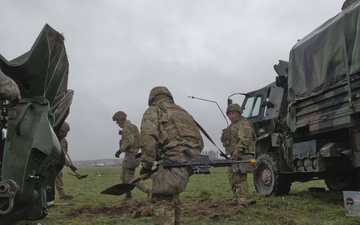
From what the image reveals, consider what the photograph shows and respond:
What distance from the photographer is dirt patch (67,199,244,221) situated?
7.29m

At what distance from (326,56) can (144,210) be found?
3.88 meters

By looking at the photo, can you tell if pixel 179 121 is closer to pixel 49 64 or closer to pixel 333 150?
pixel 49 64

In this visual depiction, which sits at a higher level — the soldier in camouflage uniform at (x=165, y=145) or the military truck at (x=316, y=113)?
the military truck at (x=316, y=113)

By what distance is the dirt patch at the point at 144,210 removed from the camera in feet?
23.9

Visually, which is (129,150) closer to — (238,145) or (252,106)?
(238,145)

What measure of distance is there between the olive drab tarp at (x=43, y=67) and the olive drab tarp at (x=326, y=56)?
174 inches

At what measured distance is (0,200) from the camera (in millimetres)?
2959

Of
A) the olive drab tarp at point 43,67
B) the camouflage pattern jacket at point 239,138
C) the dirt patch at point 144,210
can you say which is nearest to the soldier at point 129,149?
the dirt patch at point 144,210

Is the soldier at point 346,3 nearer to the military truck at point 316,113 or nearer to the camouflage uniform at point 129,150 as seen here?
the military truck at point 316,113

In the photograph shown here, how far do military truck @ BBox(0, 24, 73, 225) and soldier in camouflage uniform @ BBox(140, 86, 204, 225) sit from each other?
1653mm

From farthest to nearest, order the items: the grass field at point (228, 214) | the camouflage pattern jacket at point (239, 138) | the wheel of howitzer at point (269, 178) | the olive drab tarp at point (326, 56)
→ the wheel of howitzer at point (269, 178) < the camouflage pattern jacket at point (239, 138) < the olive drab tarp at point (326, 56) < the grass field at point (228, 214)

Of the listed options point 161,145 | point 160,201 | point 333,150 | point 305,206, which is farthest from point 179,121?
point 305,206

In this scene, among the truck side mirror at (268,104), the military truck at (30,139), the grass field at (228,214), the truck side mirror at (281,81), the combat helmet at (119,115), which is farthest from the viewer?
the truck side mirror at (268,104)

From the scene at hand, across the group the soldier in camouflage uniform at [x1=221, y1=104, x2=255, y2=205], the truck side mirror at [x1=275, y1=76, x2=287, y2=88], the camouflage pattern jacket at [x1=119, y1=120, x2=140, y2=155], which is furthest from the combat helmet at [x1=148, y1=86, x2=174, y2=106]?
the truck side mirror at [x1=275, y1=76, x2=287, y2=88]
